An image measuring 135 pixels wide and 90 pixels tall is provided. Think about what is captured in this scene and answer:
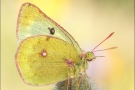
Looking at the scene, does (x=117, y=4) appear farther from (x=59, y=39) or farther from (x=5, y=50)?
(x=59, y=39)

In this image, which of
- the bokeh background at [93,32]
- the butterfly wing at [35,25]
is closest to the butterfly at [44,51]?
the butterfly wing at [35,25]

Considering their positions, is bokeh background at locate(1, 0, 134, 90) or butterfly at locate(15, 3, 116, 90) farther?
bokeh background at locate(1, 0, 134, 90)

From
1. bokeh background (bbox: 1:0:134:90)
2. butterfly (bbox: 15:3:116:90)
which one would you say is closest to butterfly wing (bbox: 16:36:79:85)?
butterfly (bbox: 15:3:116:90)

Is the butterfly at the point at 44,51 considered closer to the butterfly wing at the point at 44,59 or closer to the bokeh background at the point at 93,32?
the butterfly wing at the point at 44,59

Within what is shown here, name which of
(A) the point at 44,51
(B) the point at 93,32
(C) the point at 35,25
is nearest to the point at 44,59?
(A) the point at 44,51

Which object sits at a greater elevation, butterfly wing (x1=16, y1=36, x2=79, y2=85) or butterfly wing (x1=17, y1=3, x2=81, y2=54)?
butterfly wing (x1=17, y1=3, x2=81, y2=54)

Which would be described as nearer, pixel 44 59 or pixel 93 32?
pixel 44 59

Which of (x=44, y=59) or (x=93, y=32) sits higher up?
(x=93, y=32)

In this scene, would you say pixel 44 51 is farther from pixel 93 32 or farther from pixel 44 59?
pixel 93 32

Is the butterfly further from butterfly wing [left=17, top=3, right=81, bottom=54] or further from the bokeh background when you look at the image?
the bokeh background
